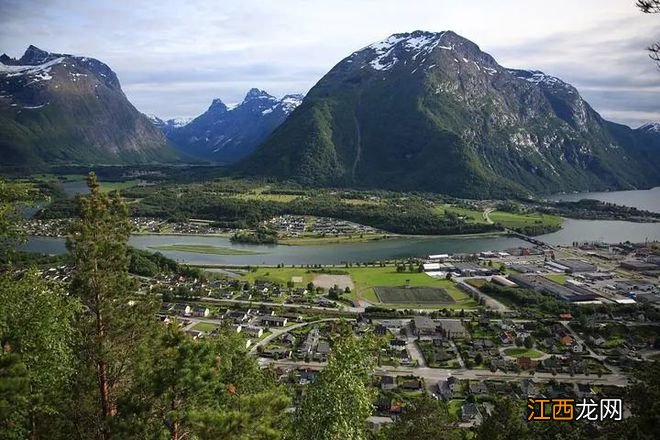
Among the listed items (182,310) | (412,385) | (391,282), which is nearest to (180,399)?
(412,385)

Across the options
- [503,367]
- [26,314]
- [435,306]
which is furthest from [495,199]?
[26,314]

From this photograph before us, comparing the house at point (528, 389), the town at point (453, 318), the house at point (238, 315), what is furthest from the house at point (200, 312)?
the house at point (528, 389)

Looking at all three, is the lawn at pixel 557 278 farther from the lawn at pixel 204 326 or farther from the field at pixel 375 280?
the lawn at pixel 204 326

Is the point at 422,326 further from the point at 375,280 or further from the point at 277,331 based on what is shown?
the point at 375,280

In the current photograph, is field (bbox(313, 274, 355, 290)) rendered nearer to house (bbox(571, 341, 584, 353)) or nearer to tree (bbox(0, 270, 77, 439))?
house (bbox(571, 341, 584, 353))

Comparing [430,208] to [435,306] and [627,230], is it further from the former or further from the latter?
[435,306]

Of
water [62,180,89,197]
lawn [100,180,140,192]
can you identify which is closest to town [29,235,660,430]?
water [62,180,89,197]
